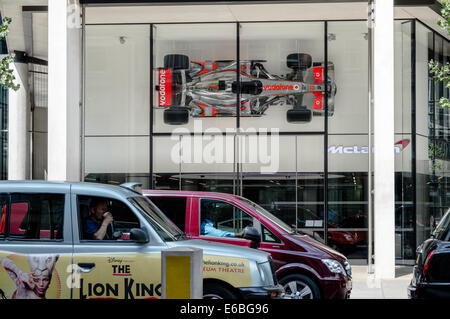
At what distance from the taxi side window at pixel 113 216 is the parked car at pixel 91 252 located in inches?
0.4

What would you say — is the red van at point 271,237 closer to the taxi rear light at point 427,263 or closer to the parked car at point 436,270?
the parked car at point 436,270

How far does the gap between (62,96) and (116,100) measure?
3.49 m

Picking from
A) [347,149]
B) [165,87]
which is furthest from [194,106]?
[347,149]

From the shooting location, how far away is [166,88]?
19.3m

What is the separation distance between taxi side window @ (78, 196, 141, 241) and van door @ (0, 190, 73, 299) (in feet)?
0.56

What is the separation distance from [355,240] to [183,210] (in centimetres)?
902

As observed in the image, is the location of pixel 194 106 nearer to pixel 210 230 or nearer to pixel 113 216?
pixel 210 230

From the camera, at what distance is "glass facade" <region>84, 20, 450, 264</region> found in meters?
18.6

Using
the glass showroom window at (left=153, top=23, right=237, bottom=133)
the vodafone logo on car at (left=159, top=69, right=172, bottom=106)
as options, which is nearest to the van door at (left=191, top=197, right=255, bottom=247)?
the glass showroom window at (left=153, top=23, right=237, bottom=133)

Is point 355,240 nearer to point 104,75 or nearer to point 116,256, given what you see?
point 104,75

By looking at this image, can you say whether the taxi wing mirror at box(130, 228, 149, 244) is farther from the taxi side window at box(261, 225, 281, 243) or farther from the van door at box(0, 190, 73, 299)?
the taxi side window at box(261, 225, 281, 243)
